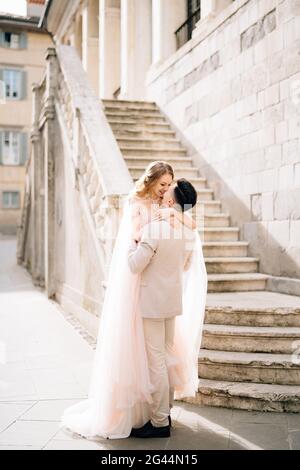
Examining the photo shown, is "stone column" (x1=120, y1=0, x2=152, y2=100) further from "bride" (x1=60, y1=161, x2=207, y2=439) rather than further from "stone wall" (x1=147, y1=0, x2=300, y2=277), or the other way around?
"bride" (x1=60, y1=161, x2=207, y2=439)

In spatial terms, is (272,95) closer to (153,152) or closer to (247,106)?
(247,106)

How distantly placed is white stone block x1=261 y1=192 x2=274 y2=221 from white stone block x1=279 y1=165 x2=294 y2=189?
276 millimetres

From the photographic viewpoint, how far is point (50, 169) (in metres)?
11.4

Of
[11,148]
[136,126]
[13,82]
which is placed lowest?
[136,126]

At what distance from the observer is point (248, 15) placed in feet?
25.6

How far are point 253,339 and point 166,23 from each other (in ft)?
29.9

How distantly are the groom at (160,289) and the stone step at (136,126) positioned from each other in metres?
6.78

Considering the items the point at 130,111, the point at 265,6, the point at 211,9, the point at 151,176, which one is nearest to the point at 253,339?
the point at 151,176

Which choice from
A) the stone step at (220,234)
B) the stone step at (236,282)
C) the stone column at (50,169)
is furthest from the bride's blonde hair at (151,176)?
the stone column at (50,169)

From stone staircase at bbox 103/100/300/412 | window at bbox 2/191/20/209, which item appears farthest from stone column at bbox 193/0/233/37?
window at bbox 2/191/20/209

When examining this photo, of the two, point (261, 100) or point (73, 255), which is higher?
point (261, 100)

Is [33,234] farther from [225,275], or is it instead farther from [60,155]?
[225,275]

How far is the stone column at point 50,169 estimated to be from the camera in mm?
10836
